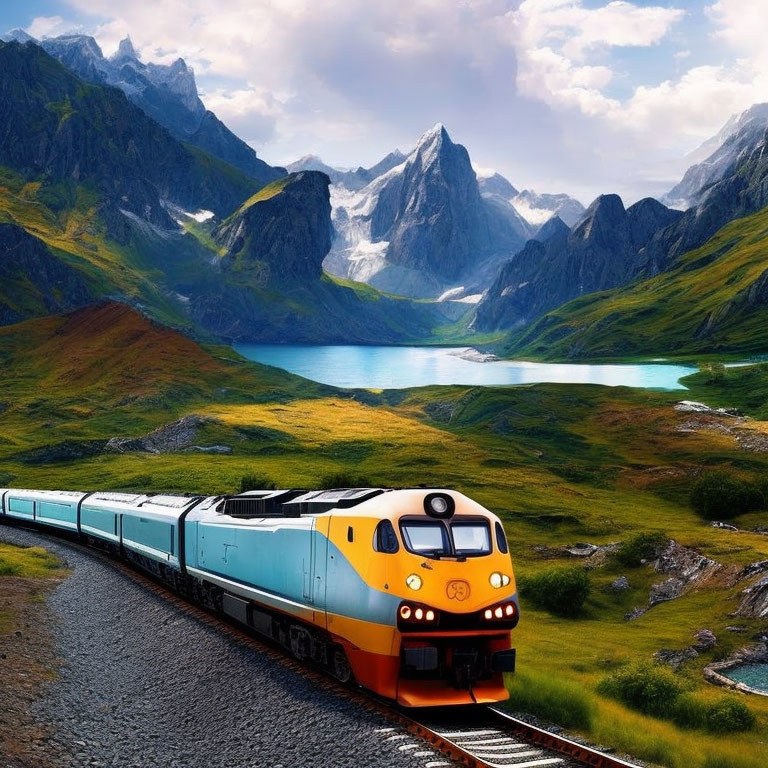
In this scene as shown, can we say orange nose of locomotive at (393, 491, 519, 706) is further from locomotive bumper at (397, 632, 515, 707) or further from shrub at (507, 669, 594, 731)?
shrub at (507, 669, 594, 731)

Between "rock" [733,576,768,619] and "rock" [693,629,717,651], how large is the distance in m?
3.90

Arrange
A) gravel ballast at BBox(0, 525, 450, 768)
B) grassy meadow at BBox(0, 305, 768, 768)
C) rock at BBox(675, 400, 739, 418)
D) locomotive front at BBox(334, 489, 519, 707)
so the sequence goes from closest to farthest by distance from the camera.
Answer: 1. gravel ballast at BBox(0, 525, 450, 768)
2. locomotive front at BBox(334, 489, 519, 707)
3. grassy meadow at BBox(0, 305, 768, 768)
4. rock at BBox(675, 400, 739, 418)

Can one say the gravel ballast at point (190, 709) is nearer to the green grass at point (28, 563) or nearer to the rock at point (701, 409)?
the green grass at point (28, 563)

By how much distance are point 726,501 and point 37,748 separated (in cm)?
9062

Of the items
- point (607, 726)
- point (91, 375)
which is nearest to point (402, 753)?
point (607, 726)

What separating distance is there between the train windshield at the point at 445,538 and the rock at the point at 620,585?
44.5 meters

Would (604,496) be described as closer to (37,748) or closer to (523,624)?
(523,624)

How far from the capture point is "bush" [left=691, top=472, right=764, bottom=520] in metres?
92.1

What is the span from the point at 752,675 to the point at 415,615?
3063cm

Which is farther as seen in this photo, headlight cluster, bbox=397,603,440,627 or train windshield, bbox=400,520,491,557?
train windshield, bbox=400,520,491,557

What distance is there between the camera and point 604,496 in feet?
355

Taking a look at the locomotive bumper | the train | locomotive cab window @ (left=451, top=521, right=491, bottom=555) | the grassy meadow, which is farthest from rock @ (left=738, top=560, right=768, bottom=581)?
the locomotive bumper

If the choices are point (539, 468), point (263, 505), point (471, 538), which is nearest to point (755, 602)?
point (263, 505)

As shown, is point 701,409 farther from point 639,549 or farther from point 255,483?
point 639,549
